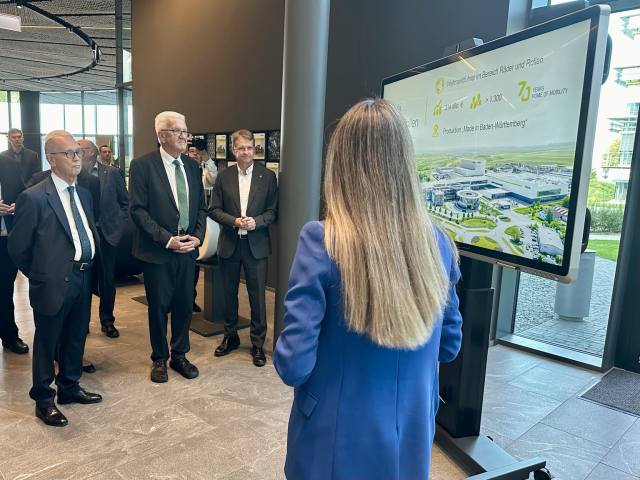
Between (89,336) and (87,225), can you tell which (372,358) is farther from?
(89,336)

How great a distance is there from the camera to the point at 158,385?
3283 millimetres

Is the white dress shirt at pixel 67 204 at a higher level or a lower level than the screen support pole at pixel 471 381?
higher

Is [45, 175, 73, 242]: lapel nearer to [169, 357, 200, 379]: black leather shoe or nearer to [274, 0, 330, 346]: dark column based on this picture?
[169, 357, 200, 379]: black leather shoe

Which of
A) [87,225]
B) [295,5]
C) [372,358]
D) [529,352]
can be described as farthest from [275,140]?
[372,358]

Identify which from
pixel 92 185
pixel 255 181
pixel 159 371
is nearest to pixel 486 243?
pixel 255 181

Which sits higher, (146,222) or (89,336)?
(146,222)

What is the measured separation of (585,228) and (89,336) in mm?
4027

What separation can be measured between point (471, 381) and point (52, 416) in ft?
7.78

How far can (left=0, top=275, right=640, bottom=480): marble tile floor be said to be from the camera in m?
2.38

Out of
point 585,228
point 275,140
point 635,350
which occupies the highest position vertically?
point 275,140

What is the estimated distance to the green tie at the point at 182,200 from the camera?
10.8ft

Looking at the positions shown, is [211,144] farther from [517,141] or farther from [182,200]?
[517,141]

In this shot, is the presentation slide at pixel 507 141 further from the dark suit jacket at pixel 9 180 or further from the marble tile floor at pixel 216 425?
the dark suit jacket at pixel 9 180

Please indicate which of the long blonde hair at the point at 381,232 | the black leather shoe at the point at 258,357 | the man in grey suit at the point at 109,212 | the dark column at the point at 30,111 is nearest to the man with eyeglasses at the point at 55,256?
the man in grey suit at the point at 109,212
